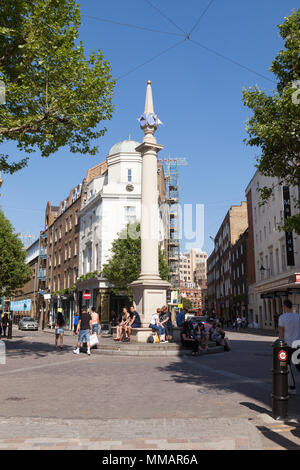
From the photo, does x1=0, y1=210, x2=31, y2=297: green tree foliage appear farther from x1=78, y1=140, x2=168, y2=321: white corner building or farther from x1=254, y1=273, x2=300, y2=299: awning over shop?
x1=254, y1=273, x2=300, y2=299: awning over shop

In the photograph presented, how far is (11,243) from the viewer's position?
36469 mm

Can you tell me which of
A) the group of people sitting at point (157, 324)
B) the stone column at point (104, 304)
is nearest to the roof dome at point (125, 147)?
the stone column at point (104, 304)

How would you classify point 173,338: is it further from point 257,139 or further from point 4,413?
point 4,413

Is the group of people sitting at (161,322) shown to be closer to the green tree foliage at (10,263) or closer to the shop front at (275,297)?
the shop front at (275,297)

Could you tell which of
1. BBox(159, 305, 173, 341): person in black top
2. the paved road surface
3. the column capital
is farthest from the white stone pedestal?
the column capital

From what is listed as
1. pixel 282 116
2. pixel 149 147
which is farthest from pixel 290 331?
pixel 149 147

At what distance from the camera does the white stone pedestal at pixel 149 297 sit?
17.5 metres

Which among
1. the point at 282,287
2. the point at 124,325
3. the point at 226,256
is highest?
the point at 226,256

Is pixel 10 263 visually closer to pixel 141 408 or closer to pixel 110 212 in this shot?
pixel 110 212

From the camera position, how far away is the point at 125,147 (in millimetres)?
38812

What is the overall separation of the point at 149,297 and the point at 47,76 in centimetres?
954

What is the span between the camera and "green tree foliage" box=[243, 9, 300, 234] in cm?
926

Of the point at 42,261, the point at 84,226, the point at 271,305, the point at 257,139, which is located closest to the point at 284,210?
the point at 271,305

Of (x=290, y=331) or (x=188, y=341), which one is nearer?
(x=290, y=331)
